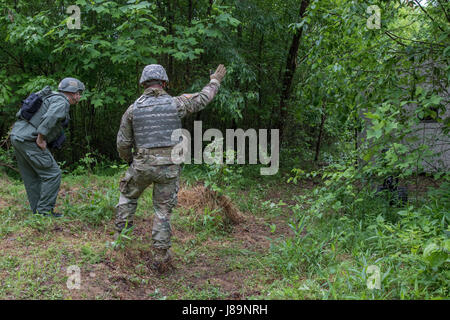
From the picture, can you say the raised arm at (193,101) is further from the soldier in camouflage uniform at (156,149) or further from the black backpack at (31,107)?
the black backpack at (31,107)

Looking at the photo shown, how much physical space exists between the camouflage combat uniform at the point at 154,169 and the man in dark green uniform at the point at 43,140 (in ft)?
3.57

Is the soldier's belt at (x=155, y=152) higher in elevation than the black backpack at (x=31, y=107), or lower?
lower

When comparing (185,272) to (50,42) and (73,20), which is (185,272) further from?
(50,42)

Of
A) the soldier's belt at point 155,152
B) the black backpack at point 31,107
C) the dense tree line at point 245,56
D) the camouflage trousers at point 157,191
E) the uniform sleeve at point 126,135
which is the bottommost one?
the camouflage trousers at point 157,191

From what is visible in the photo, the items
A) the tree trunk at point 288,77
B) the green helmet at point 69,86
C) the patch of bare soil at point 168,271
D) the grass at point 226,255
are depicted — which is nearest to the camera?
the grass at point 226,255

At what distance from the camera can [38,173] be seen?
483 centimetres

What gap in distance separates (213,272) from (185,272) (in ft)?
1.00

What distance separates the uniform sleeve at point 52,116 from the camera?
4.64 m

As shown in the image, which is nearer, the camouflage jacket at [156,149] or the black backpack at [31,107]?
the camouflage jacket at [156,149]

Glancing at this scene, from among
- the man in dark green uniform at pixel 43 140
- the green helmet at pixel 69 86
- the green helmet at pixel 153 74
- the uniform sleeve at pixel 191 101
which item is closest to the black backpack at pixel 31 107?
the man in dark green uniform at pixel 43 140

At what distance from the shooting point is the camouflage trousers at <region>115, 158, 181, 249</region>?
404 centimetres

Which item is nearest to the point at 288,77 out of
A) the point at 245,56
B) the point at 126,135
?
the point at 245,56

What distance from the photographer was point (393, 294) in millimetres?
3047
